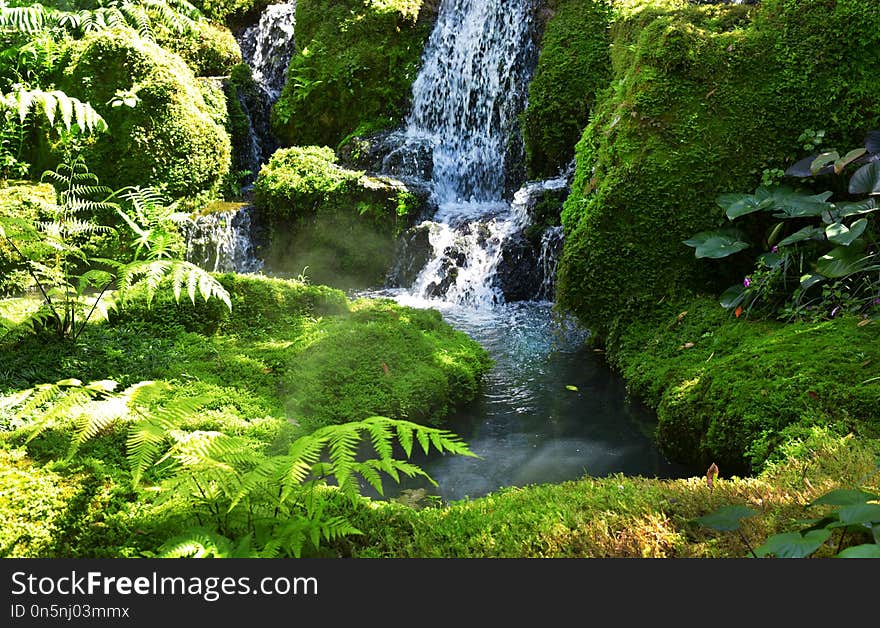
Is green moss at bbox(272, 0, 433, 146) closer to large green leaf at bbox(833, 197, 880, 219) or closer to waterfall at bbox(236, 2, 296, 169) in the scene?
waterfall at bbox(236, 2, 296, 169)

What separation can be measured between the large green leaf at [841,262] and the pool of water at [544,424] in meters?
1.64

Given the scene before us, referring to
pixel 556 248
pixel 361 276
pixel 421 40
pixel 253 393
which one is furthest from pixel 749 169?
pixel 421 40

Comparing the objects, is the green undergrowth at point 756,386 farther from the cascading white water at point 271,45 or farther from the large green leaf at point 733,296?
the cascading white water at point 271,45

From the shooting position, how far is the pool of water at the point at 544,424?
13.7 feet

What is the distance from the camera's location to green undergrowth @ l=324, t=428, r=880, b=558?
2262mm

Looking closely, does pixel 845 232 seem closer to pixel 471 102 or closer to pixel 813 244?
pixel 813 244

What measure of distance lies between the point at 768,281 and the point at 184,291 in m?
4.95

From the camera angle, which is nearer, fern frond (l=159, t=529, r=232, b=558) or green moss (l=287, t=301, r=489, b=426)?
fern frond (l=159, t=529, r=232, b=558)

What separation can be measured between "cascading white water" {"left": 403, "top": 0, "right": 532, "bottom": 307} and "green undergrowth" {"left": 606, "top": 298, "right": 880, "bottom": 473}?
4910mm

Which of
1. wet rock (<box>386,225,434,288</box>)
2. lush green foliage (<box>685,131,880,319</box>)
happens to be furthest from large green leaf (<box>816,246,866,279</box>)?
wet rock (<box>386,225,434,288</box>)

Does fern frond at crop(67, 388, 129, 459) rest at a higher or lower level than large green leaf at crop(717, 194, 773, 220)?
lower

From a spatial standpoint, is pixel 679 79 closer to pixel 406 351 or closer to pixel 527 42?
pixel 406 351

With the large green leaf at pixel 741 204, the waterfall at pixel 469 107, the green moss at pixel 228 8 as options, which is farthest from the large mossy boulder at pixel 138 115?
the large green leaf at pixel 741 204

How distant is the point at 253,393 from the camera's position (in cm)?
457
